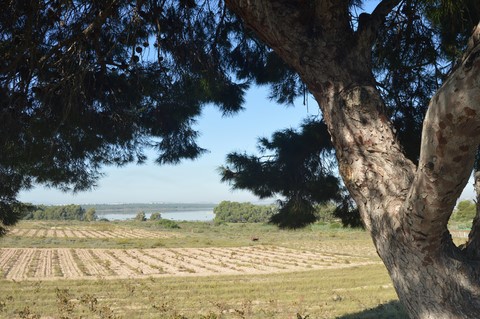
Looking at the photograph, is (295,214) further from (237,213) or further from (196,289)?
(237,213)

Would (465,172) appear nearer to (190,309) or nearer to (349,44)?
(349,44)

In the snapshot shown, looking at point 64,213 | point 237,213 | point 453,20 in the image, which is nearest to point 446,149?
point 453,20

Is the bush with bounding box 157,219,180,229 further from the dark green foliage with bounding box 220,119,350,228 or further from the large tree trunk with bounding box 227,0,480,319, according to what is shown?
the large tree trunk with bounding box 227,0,480,319

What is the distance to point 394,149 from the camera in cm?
202

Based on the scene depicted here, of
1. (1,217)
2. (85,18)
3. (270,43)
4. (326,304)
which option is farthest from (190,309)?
(270,43)

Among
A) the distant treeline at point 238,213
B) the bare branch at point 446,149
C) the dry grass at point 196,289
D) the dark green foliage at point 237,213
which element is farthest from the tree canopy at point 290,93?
the dark green foliage at point 237,213

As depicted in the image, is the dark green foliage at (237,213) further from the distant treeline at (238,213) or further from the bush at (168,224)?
the bush at (168,224)

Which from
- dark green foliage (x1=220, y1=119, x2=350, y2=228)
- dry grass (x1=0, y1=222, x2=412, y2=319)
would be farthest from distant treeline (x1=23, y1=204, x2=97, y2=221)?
dark green foliage (x1=220, y1=119, x2=350, y2=228)

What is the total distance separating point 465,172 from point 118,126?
3651 millimetres

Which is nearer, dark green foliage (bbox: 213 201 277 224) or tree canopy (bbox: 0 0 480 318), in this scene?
tree canopy (bbox: 0 0 480 318)

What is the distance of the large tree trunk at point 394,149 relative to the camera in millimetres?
1408

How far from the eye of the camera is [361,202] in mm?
2033

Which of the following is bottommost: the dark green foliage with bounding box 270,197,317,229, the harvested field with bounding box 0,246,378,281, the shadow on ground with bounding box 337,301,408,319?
the harvested field with bounding box 0,246,378,281

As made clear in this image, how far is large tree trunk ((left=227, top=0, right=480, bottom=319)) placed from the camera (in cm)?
141
